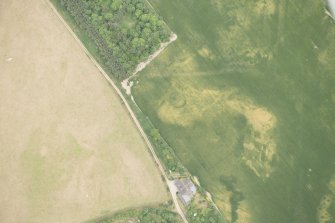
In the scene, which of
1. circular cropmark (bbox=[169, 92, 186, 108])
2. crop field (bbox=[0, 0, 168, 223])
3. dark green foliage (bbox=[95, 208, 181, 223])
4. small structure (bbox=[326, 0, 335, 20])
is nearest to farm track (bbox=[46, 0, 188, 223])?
crop field (bbox=[0, 0, 168, 223])

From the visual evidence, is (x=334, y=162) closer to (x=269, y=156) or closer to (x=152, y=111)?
(x=269, y=156)

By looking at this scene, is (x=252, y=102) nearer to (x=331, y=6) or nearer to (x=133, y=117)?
(x=133, y=117)

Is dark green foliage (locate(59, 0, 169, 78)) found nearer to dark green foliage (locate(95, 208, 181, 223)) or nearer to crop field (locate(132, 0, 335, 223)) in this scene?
crop field (locate(132, 0, 335, 223))

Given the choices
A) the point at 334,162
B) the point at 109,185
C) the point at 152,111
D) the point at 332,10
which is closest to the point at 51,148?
the point at 109,185

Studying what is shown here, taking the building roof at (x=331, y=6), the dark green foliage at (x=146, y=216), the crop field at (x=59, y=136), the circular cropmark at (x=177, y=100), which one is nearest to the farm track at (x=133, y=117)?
the crop field at (x=59, y=136)

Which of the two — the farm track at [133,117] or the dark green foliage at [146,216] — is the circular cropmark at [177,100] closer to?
the farm track at [133,117]
